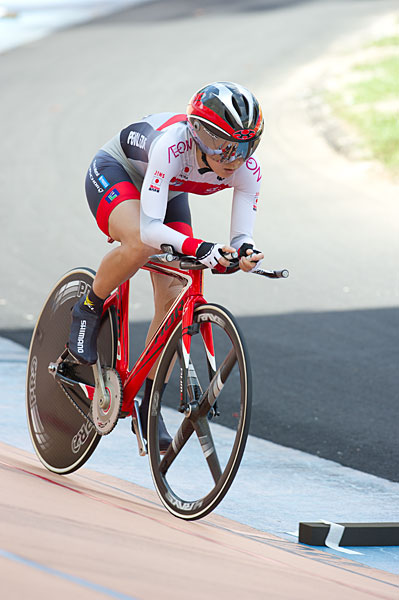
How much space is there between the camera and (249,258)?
137 inches

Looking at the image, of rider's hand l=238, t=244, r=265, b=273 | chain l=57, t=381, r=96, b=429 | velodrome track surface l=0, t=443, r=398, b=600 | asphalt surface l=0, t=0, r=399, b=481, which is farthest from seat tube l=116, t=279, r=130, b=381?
asphalt surface l=0, t=0, r=399, b=481

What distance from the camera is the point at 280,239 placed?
10.2m

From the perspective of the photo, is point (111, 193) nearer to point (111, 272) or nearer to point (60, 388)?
point (111, 272)

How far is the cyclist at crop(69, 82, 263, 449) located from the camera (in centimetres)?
361

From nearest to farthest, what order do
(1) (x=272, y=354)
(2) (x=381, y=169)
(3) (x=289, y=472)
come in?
1. (3) (x=289, y=472)
2. (1) (x=272, y=354)
3. (2) (x=381, y=169)

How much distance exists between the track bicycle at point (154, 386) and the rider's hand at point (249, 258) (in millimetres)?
43

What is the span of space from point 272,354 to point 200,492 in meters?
2.48

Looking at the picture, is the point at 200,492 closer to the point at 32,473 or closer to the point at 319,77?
the point at 32,473

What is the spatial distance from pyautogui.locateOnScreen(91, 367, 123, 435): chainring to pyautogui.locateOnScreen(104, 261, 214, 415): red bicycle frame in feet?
0.09

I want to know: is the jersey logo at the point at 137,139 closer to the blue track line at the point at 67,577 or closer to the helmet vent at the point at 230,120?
the helmet vent at the point at 230,120

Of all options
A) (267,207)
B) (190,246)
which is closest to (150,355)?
(190,246)

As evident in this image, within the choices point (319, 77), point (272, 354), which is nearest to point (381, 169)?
point (319, 77)

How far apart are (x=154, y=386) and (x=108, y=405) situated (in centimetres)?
31

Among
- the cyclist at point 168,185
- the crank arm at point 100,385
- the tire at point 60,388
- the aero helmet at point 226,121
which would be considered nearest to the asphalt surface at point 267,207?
the tire at point 60,388
